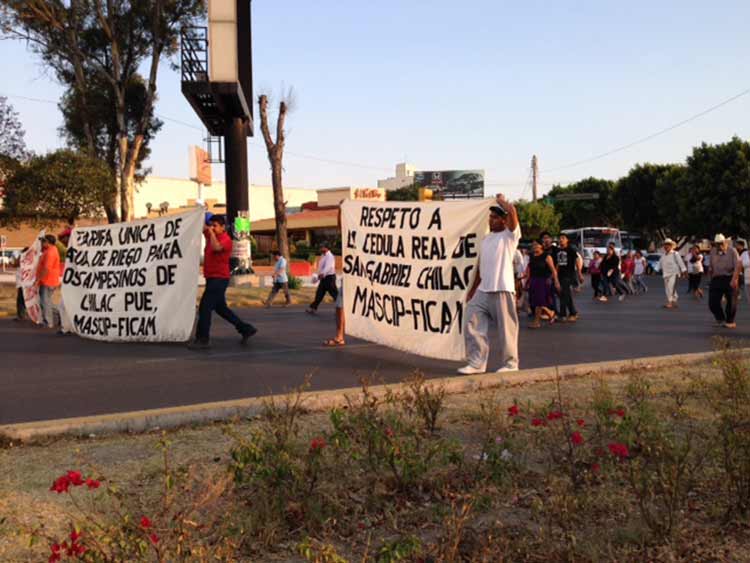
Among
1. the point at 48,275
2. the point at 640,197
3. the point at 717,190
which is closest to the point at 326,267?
the point at 48,275

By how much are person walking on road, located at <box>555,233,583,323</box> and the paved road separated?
2.90 feet

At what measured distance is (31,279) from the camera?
13953 millimetres

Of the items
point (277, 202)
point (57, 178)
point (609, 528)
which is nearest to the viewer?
point (609, 528)

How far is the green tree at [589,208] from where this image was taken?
7975 centimetres

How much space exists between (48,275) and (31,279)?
2.31 feet

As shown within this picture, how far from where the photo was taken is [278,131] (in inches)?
1222

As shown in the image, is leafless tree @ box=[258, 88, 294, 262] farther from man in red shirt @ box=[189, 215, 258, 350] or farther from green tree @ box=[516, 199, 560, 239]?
green tree @ box=[516, 199, 560, 239]

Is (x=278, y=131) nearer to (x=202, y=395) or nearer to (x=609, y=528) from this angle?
(x=202, y=395)

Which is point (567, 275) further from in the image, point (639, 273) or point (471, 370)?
point (639, 273)

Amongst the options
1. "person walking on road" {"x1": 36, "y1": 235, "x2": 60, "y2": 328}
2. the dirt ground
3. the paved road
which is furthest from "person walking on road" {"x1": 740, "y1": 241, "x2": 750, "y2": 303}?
"person walking on road" {"x1": 36, "y1": 235, "x2": 60, "y2": 328}

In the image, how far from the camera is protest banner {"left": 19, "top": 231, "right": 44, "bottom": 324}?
1379cm

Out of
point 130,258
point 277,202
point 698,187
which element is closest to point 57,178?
point 277,202

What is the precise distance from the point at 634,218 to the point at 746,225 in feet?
52.1

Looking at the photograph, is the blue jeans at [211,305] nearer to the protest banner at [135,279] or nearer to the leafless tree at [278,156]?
the protest banner at [135,279]
